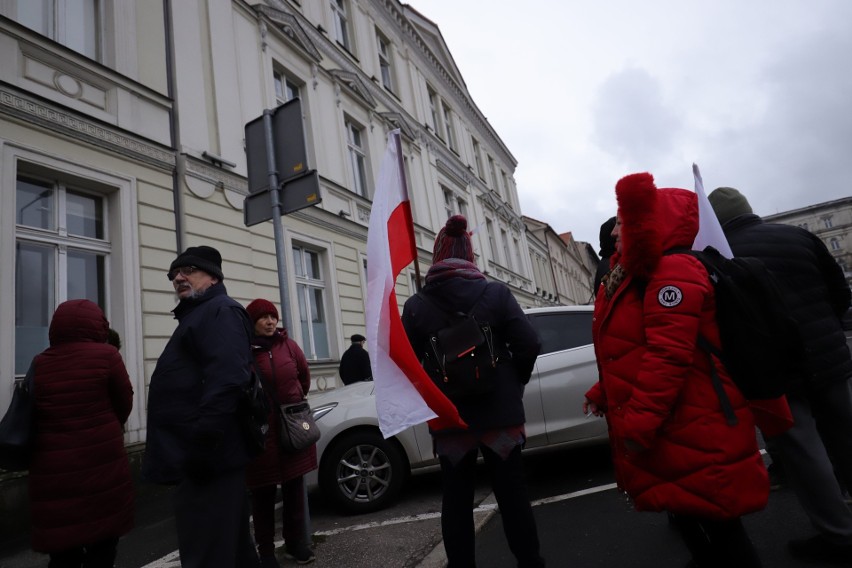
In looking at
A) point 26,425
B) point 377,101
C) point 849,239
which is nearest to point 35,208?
point 26,425

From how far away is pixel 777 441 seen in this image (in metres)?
2.55

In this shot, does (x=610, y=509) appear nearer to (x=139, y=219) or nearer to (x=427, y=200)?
(x=139, y=219)

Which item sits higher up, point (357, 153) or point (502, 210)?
point (502, 210)

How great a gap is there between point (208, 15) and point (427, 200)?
8379mm

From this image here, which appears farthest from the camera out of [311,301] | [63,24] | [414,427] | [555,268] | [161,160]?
[555,268]

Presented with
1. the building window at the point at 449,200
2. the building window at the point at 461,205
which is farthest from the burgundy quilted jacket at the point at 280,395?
the building window at the point at 461,205

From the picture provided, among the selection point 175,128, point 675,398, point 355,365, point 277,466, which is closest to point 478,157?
point 175,128

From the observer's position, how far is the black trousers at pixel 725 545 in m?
1.68

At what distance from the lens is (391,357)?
2.19 meters

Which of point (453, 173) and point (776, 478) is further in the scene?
point (453, 173)

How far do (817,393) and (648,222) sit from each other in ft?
4.96

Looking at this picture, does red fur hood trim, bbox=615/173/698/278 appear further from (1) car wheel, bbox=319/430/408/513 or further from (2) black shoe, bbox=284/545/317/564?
(1) car wheel, bbox=319/430/408/513

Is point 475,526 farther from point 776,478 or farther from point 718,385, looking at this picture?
point 718,385

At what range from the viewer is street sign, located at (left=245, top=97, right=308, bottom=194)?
12.5 feet
